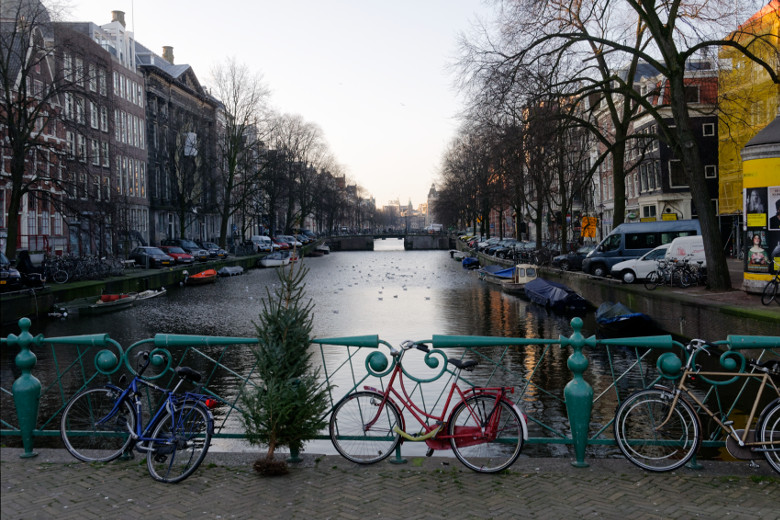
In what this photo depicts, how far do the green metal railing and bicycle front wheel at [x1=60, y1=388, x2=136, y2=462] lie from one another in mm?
206

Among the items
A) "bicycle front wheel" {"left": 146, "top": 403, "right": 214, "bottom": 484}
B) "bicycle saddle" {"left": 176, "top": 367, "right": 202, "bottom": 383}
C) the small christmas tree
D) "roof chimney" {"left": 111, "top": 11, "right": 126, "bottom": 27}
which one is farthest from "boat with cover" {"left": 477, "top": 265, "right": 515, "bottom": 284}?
"roof chimney" {"left": 111, "top": 11, "right": 126, "bottom": 27}

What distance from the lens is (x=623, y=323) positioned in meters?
21.5

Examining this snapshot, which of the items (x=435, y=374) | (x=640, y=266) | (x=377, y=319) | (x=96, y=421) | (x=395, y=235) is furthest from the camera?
(x=395, y=235)

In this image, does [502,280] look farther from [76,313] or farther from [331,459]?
[331,459]

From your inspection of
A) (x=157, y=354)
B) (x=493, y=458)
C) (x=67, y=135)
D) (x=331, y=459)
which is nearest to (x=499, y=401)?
(x=493, y=458)

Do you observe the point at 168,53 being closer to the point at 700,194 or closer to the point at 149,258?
the point at 149,258

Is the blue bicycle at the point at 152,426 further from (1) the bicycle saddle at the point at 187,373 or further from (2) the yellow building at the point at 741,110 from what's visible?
(2) the yellow building at the point at 741,110

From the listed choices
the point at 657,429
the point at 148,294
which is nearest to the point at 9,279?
the point at 148,294

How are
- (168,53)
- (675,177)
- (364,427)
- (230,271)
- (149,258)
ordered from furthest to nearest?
(168,53), (675,177), (230,271), (149,258), (364,427)

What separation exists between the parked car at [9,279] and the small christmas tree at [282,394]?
23177 millimetres

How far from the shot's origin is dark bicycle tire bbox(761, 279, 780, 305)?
17.8m

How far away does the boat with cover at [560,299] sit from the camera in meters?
28.5

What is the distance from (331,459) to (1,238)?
40596mm

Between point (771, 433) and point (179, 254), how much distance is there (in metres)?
50.1
